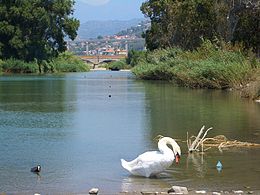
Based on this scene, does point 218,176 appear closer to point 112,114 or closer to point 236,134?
point 236,134

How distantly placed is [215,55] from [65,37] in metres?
62.3

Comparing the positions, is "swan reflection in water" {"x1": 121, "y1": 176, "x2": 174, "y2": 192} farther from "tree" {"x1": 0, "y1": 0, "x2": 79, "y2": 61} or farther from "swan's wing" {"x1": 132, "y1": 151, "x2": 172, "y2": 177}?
"tree" {"x1": 0, "y1": 0, "x2": 79, "y2": 61}

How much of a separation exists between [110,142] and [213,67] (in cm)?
2091

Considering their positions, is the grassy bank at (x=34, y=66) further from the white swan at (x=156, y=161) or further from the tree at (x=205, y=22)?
the white swan at (x=156, y=161)

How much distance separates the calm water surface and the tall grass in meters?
5.70

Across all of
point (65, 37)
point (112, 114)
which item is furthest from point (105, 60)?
point (112, 114)

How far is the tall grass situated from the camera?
3247 cm

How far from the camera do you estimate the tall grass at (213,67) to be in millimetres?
32469

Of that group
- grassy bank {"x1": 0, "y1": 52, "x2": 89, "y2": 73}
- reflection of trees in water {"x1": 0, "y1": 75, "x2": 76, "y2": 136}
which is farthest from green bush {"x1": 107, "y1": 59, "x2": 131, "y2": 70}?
reflection of trees in water {"x1": 0, "y1": 75, "x2": 76, "y2": 136}

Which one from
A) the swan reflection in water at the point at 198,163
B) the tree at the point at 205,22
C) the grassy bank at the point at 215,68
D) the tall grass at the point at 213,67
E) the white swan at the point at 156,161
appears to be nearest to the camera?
the white swan at the point at 156,161

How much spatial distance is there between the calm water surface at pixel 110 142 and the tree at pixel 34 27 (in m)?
63.0

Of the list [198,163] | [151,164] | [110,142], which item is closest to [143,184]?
[151,164]

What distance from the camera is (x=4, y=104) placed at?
27.0 meters

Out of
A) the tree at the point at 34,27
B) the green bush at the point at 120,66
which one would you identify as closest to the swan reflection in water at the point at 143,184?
the tree at the point at 34,27
